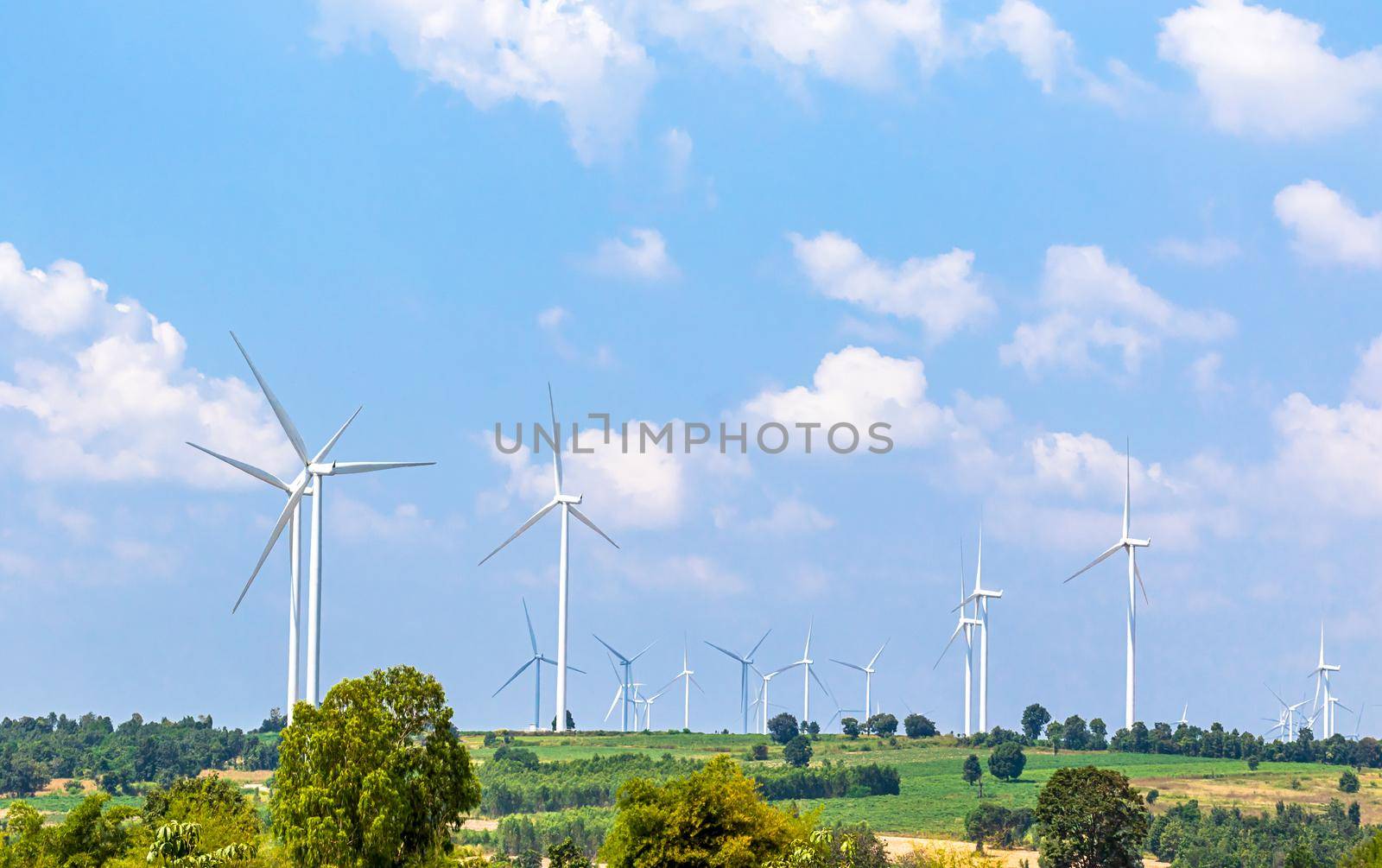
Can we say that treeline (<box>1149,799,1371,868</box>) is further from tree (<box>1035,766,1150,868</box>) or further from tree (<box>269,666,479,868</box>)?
tree (<box>269,666,479,868</box>)

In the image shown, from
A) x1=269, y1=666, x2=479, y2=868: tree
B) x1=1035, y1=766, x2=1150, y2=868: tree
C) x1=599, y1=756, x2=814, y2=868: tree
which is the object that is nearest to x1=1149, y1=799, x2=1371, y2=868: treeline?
x1=1035, y1=766, x2=1150, y2=868: tree

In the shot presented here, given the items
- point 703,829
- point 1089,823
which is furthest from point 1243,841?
point 703,829

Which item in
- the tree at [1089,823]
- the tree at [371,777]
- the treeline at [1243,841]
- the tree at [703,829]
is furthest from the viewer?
the treeline at [1243,841]

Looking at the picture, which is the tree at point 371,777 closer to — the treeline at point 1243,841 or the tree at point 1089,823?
the tree at point 1089,823

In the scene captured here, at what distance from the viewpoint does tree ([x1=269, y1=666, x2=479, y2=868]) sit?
69875mm

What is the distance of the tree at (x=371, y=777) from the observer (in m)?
69.9

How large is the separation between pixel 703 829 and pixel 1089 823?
51.8 m

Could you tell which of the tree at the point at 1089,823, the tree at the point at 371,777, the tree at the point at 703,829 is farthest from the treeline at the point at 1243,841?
the tree at the point at 371,777

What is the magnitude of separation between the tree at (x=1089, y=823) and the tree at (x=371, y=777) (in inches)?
2656

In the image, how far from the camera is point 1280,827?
640ft

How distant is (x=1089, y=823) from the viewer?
127812 millimetres

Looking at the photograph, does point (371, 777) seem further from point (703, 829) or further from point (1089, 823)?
point (1089, 823)

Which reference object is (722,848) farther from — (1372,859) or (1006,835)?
(1006,835)

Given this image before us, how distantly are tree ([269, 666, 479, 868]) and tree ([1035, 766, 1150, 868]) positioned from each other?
67.5 m
